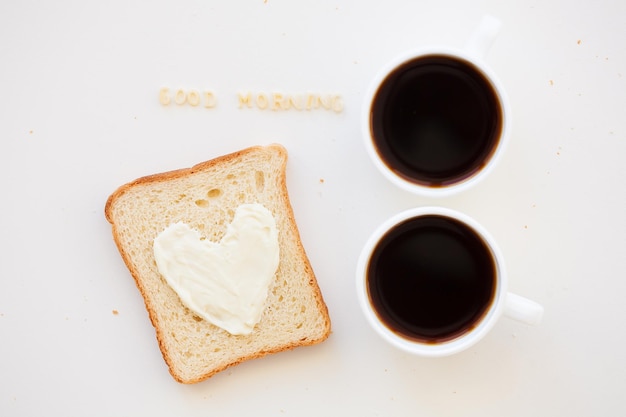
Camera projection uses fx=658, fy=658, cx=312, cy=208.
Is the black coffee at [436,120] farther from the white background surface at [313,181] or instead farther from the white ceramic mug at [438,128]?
the white background surface at [313,181]

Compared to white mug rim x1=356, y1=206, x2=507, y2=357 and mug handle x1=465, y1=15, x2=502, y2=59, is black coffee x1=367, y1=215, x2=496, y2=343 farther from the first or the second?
mug handle x1=465, y1=15, x2=502, y2=59

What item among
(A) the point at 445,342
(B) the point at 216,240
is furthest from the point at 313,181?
(A) the point at 445,342

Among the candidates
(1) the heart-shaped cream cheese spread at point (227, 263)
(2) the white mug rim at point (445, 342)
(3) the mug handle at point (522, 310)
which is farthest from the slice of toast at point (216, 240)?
(3) the mug handle at point (522, 310)

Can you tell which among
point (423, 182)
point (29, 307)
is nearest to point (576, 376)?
point (423, 182)

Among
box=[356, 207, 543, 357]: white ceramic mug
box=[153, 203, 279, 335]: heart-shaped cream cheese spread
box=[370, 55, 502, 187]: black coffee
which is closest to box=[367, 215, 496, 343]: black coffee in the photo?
box=[356, 207, 543, 357]: white ceramic mug

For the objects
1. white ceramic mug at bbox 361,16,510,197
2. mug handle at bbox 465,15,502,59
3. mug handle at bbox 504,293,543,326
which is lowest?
mug handle at bbox 504,293,543,326

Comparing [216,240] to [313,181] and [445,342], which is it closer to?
[313,181]
